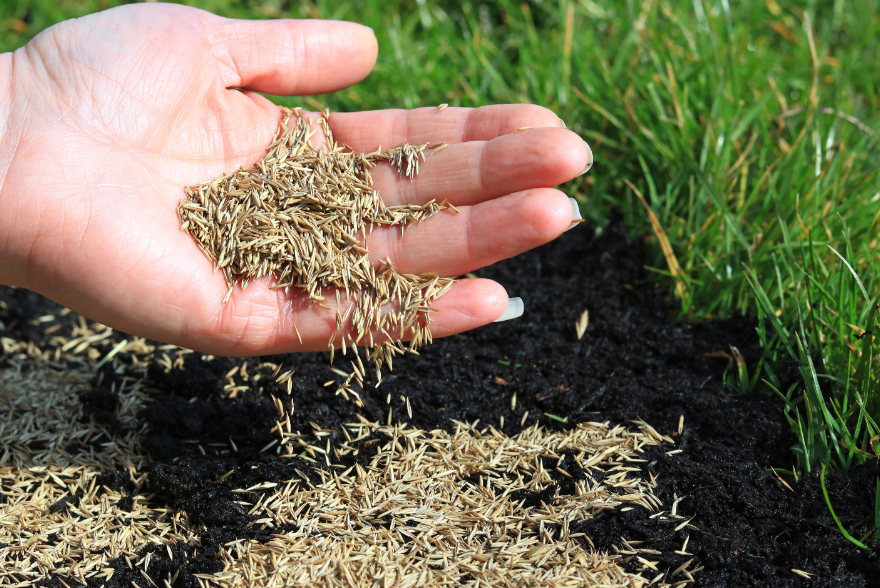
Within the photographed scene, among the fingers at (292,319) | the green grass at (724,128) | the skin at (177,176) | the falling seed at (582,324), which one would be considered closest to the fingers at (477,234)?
the skin at (177,176)

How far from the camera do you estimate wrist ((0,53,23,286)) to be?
240 centimetres

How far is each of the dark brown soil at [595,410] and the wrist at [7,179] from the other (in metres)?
0.64

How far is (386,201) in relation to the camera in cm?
268

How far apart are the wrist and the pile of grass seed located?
1.88 feet

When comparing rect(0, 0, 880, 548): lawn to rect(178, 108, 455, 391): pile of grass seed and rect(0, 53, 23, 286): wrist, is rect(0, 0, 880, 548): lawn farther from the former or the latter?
rect(0, 53, 23, 286): wrist

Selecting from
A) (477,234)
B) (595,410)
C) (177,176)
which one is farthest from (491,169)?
(177,176)

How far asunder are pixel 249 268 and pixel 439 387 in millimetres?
906

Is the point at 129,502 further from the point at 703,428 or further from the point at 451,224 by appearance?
the point at 703,428

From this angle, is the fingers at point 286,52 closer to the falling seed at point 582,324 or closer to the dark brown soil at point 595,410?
the dark brown soil at point 595,410

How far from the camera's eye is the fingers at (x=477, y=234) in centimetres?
229

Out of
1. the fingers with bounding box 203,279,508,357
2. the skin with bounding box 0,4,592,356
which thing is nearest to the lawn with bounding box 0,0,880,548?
the skin with bounding box 0,4,592,356

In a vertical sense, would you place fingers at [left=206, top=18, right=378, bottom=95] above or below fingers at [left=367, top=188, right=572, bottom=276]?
above

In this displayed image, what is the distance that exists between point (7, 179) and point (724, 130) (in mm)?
3165

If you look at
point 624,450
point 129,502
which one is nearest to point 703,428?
point 624,450
